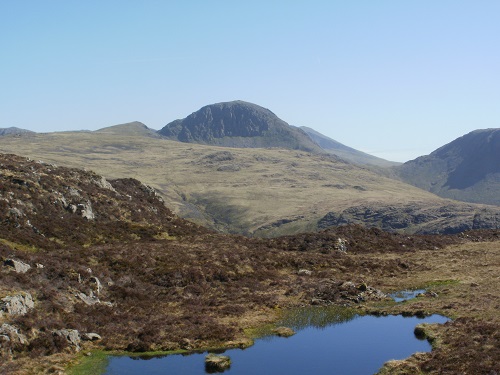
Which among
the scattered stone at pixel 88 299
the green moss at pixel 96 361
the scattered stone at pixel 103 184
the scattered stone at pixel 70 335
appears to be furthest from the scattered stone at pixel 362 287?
the scattered stone at pixel 103 184

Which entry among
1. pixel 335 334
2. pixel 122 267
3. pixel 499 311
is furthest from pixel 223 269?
pixel 499 311

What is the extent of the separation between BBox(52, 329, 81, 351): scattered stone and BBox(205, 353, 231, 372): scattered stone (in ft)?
28.8

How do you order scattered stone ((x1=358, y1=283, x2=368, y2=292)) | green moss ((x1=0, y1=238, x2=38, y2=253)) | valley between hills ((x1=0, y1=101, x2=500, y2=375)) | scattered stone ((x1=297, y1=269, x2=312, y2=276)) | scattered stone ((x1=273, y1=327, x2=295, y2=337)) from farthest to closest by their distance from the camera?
scattered stone ((x1=297, y1=269, x2=312, y2=276))
green moss ((x1=0, y1=238, x2=38, y2=253))
scattered stone ((x1=358, y1=283, x2=368, y2=292))
scattered stone ((x1=273, y1=327, x2=295, y2=337))
valley between hills ((x1=0, y1=101, x2=500, y2=375))

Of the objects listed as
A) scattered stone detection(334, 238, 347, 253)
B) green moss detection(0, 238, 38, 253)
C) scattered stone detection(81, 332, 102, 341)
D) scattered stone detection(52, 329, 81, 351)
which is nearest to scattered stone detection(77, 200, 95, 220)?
green moss detection(0, 238, 38, 253)

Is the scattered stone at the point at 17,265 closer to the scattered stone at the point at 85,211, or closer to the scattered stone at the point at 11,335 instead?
the scattered stone at the point at 11,335

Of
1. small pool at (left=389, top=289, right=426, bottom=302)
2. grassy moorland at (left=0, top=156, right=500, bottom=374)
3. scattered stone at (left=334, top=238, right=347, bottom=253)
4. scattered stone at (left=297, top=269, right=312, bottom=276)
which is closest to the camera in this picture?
grassy moorland at (left=0, top=156, right=500, bottom=374)

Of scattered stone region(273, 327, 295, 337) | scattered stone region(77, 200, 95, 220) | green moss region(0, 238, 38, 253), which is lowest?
scattered stone region(273, 327, 295, 337)

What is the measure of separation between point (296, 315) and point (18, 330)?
2165cm

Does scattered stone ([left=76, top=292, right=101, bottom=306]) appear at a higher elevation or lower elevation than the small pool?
higher

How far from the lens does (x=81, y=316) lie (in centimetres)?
3572

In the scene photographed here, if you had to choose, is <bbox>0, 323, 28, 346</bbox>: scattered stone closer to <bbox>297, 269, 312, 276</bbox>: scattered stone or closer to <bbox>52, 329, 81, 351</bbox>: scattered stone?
<bbox>52, 329, 81, 351</bbox>: scattered stone

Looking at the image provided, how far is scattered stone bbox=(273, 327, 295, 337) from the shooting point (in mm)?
35469

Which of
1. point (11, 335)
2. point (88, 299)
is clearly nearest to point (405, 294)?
point (88, 299)

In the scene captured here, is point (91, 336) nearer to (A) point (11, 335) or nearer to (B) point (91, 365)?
(B) point (91, 365)
